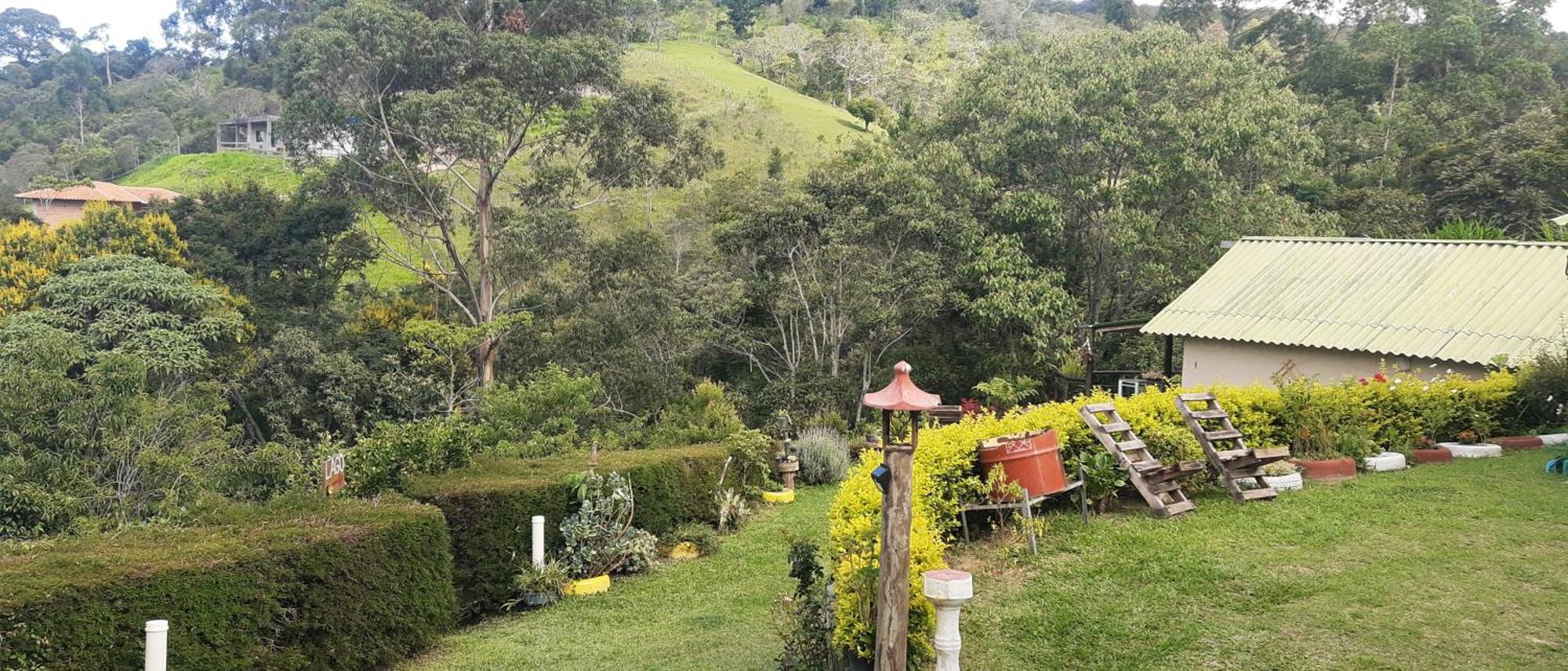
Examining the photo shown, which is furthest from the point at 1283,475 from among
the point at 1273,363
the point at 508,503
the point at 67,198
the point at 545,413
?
the point at 67,198

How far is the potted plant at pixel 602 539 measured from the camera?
339 inches

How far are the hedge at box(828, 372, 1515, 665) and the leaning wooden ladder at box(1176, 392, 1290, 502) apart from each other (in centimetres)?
18

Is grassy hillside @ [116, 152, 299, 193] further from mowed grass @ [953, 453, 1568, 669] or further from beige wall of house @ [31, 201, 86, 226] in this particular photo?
mowed grass @ [953, 453, 1568, 669]

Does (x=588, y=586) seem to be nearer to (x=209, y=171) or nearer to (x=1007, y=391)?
(x=1007, y=391)

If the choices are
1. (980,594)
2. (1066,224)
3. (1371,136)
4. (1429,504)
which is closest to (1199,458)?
(1429,504)

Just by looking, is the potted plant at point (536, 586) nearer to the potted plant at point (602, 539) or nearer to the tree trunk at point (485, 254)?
the potted plant at point (602, 539)

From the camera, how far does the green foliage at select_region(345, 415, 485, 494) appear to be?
8.91m

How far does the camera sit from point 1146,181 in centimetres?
2012

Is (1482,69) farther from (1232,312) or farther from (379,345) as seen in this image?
(379,345)

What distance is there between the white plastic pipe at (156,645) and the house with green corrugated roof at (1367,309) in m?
11.3

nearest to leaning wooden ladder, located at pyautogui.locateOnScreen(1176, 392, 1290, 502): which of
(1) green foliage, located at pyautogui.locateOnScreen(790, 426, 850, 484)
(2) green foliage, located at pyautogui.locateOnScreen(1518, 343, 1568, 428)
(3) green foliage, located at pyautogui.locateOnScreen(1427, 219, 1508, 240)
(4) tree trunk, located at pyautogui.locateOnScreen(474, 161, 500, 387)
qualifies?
(2) green foliage, located at pyautogui.locateOnScreen(1518, 343, 1568, 428)

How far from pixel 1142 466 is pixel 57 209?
4648 cm

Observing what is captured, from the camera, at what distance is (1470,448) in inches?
413

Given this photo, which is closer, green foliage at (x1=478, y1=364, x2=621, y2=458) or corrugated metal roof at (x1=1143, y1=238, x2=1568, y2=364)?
corrugated metal roof at (x1=1143, y1=238, x2=1568, y2=364)
